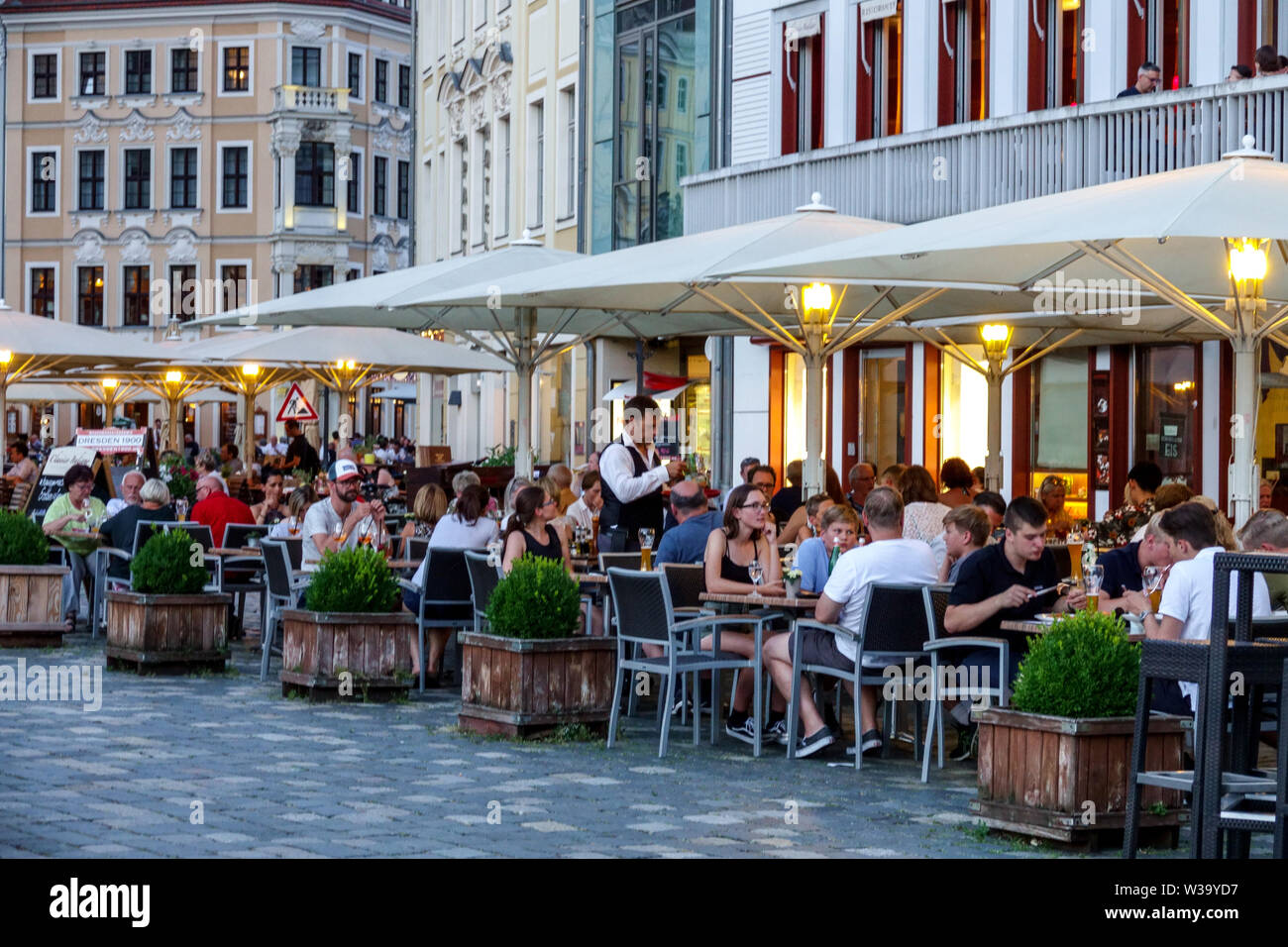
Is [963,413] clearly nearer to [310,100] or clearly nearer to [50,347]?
[50,347]

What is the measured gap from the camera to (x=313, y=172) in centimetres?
6662

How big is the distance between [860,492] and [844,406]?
10796mm

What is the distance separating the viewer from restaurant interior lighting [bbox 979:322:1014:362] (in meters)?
19.0

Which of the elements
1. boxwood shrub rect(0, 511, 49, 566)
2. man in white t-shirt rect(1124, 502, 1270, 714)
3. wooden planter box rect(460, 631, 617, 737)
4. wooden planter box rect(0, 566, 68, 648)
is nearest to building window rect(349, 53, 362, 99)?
boxwood shrub rect(0, 511, 49, 566)

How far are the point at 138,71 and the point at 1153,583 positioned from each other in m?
62.1

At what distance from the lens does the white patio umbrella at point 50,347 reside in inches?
858

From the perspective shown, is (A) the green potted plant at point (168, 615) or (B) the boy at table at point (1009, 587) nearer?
(B) the boy at table at point (1009, 587)

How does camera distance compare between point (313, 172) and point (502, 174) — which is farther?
point (313, 172)

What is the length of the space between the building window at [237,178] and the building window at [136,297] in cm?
359

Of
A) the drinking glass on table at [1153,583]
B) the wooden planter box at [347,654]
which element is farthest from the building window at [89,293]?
the drinking glass on table at [1153,583]

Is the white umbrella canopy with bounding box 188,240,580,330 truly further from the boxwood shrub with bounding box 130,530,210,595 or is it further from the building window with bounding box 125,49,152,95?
the building window with bounding box 125,49,152,95

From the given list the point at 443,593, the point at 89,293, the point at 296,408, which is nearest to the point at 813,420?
the point at 443,593

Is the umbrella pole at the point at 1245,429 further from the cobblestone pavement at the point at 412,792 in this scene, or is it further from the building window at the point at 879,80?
the building window at the point at 879,80
